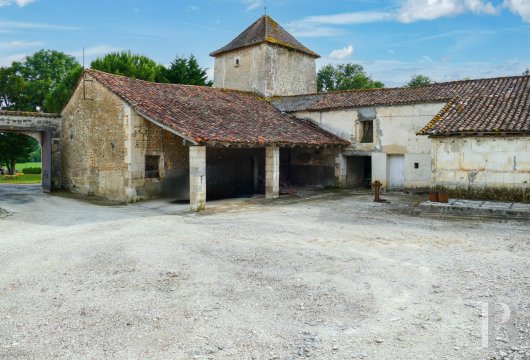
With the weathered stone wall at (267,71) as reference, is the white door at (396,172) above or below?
below

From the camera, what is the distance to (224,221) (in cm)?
1122

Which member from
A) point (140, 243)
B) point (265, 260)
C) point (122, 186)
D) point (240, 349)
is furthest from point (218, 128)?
point (240, 349)

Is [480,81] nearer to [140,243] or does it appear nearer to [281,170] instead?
[281,170]

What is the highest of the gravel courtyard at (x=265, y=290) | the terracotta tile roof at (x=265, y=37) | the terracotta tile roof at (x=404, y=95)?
the terracotta tile roof at (x=265, y=37)

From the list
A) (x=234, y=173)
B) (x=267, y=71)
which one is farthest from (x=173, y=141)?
(x=267, y=71)

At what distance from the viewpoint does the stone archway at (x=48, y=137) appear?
18.0 m

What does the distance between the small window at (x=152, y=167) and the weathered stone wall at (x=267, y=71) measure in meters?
8.73

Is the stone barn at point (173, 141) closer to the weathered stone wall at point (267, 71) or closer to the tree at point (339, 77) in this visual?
the weathered stone wall at point (267, 71)

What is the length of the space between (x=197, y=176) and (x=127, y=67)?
20.3 m

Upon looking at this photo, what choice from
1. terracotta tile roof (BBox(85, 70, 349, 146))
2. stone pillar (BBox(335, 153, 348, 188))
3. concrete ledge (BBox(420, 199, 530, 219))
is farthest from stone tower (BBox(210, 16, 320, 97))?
concrete ledge (BBox(420, 199, 530, 219))

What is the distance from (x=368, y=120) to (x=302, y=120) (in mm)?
3118

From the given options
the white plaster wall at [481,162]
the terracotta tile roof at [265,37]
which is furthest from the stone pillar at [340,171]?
the terracotta tile roof at [265,37]

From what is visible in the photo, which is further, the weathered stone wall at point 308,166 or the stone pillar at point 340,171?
the weathered stone wall at point 308,166

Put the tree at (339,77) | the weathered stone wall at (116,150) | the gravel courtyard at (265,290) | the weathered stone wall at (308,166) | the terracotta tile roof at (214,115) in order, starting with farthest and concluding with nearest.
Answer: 1. the tree at (339,77)
2. the weathered stone wall at (308,166)
3. the weathered stone wall at (116,150)
4. the terracotta tile roof at (214,115)
5. the gravel courtyard at (265,290)
